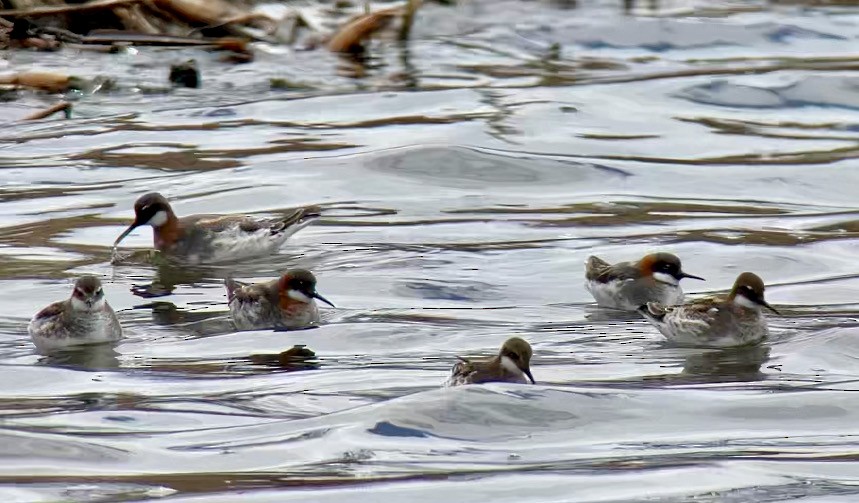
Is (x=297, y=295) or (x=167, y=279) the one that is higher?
(x=297, y=295)

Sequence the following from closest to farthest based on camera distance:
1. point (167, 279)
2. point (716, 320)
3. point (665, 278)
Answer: point (716, 320)
point (665, 278)
point (167, 279)

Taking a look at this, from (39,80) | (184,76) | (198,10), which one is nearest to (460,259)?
(39,80)

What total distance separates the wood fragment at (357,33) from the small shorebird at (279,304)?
1161cm

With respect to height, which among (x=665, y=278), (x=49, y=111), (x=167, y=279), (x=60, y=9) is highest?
(x=60, y=9)

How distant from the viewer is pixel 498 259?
14.0 m

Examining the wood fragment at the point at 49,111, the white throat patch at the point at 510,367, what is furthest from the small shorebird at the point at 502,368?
the wood fragment at the point at 49,111

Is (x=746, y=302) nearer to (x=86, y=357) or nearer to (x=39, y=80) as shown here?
(x=86, y=357)

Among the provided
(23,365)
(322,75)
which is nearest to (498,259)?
(23,365)

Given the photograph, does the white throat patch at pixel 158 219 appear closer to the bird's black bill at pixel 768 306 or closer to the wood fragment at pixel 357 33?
the bird's black bill at pixel 768 306

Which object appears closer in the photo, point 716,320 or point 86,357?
point 86,357

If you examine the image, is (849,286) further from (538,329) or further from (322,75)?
(322,75)

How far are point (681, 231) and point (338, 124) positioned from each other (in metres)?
5.67

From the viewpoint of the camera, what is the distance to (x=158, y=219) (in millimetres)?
14625

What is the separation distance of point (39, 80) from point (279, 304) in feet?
29.7
